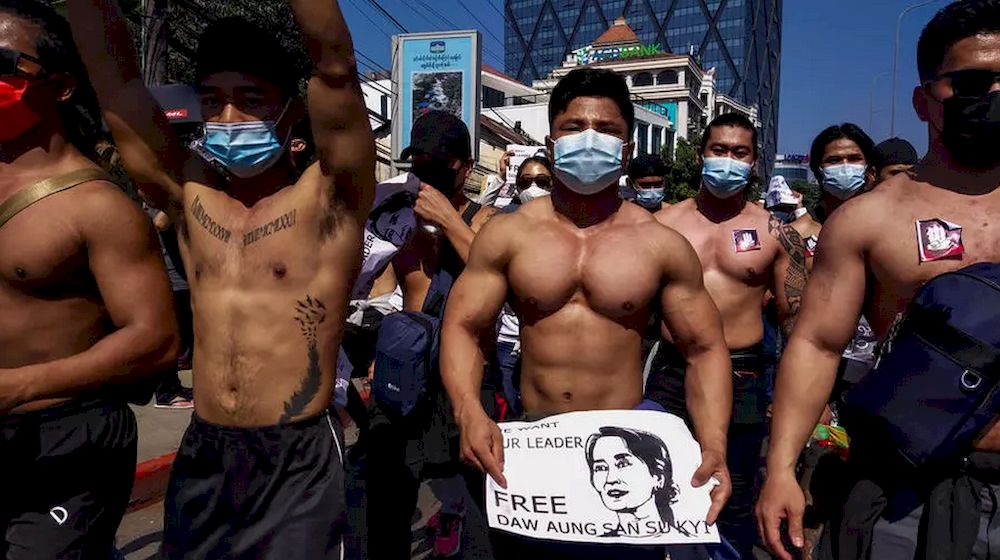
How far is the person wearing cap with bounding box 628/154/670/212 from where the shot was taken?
20.9 feet

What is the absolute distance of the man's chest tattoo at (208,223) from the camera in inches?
95.8

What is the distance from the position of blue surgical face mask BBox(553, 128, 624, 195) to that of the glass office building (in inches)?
4853

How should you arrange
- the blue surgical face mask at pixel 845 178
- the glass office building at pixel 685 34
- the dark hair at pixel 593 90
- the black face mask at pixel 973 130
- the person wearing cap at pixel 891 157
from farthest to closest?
the glass office building at pixel 685 34
the person wearing cap at pixel 891 157
the blue surgical face mask at pixel 845 178
the dark hair at pixel 593 90
the black face mask at pixel 973 130

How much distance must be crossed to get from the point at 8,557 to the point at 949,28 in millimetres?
2834

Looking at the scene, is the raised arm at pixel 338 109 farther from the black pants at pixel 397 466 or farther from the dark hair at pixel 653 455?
the black pants at pixel 397 466

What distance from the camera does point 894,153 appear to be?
5680mm

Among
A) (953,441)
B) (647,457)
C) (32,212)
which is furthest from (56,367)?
(953,441)

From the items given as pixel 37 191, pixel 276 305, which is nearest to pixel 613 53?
pixel 276 305

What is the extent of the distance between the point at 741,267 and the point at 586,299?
1.80m

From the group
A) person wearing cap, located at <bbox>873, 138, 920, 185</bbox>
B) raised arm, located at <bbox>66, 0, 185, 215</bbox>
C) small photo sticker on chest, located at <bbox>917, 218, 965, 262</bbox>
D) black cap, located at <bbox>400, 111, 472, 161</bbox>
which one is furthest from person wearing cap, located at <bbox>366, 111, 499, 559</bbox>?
person wearing cap, located at <bbox>873, 138, 920, 185</bbox>

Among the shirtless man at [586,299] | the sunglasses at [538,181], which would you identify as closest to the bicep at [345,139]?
the shirtless man at [586,299]

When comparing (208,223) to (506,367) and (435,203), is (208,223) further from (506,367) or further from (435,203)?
(506,367)

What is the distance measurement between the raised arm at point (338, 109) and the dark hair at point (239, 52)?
1.10 ft

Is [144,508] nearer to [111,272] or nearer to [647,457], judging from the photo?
[111,272]
